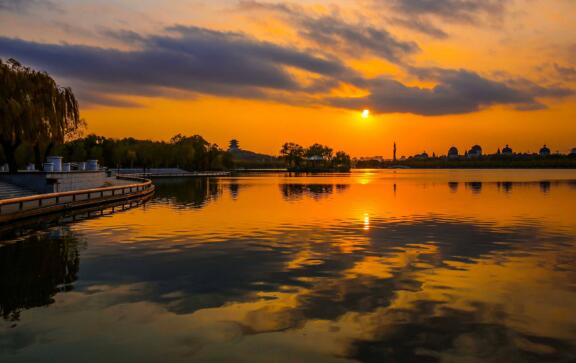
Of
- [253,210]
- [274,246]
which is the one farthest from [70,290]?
[253,210]

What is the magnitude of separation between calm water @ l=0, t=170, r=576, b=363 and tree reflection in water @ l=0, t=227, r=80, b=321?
53 mm

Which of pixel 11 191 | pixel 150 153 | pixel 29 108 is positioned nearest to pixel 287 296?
pixel 11 191

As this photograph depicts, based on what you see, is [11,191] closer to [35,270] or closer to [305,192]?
[35,270]

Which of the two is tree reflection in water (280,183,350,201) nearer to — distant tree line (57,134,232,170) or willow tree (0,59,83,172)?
willow tree (0,59,83,172)

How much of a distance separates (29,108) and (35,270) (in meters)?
33.3

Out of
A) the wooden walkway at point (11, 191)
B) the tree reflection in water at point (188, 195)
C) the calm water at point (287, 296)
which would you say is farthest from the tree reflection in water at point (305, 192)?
the calm water at point (287, 296)

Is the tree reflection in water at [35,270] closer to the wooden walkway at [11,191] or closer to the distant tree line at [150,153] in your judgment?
the wooden walkway at [11,191]

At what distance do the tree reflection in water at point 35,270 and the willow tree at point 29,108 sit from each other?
24028mm

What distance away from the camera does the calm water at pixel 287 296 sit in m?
9.08

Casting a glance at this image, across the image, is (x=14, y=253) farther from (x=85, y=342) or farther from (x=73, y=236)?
(x=85, y=342)

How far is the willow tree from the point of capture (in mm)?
42666

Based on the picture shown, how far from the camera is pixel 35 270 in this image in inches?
615

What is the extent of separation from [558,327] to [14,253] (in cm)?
1756

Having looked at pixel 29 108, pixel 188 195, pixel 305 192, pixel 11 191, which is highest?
pixel 29 108
